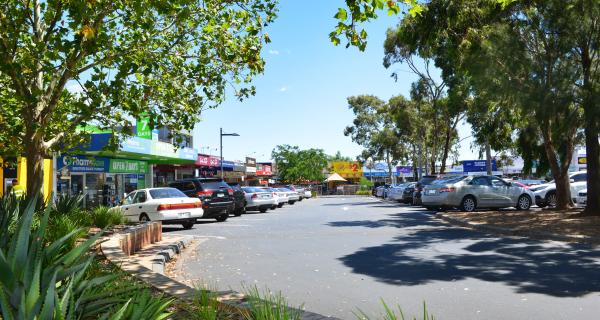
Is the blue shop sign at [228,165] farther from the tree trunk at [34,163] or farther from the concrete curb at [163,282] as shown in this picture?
the concrete curb at [163,282]

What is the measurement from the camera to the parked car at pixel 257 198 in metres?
26.8

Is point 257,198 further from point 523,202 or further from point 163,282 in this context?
point 163,282

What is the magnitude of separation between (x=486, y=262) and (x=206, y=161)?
3618 centimetres

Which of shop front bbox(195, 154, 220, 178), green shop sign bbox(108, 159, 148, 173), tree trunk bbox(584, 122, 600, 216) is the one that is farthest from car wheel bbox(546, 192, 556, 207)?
shop front bbox(195, 154, 220, 178)

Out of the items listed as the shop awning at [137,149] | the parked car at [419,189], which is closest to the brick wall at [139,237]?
the shop awning at [137,149]

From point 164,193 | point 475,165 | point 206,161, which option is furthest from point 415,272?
point 206,161

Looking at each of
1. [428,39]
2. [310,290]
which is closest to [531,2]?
[428,39]

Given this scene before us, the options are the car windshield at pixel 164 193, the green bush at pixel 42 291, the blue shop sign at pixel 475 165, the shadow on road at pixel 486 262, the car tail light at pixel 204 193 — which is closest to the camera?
the green bush at pixel 42 291

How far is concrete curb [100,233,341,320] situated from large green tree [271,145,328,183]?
2920 inches

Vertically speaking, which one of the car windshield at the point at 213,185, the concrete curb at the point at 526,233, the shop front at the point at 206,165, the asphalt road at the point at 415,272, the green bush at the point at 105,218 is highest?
the shop front at the point at 206,165

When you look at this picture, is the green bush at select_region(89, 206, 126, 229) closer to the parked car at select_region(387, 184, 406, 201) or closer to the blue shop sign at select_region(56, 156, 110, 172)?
the blue shop sign at select_region(56, 156, 110, 172)

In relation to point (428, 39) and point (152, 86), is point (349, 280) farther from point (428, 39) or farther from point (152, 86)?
point (428, 39)

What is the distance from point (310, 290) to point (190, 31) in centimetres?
733

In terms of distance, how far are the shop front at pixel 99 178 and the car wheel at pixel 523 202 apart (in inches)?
728
